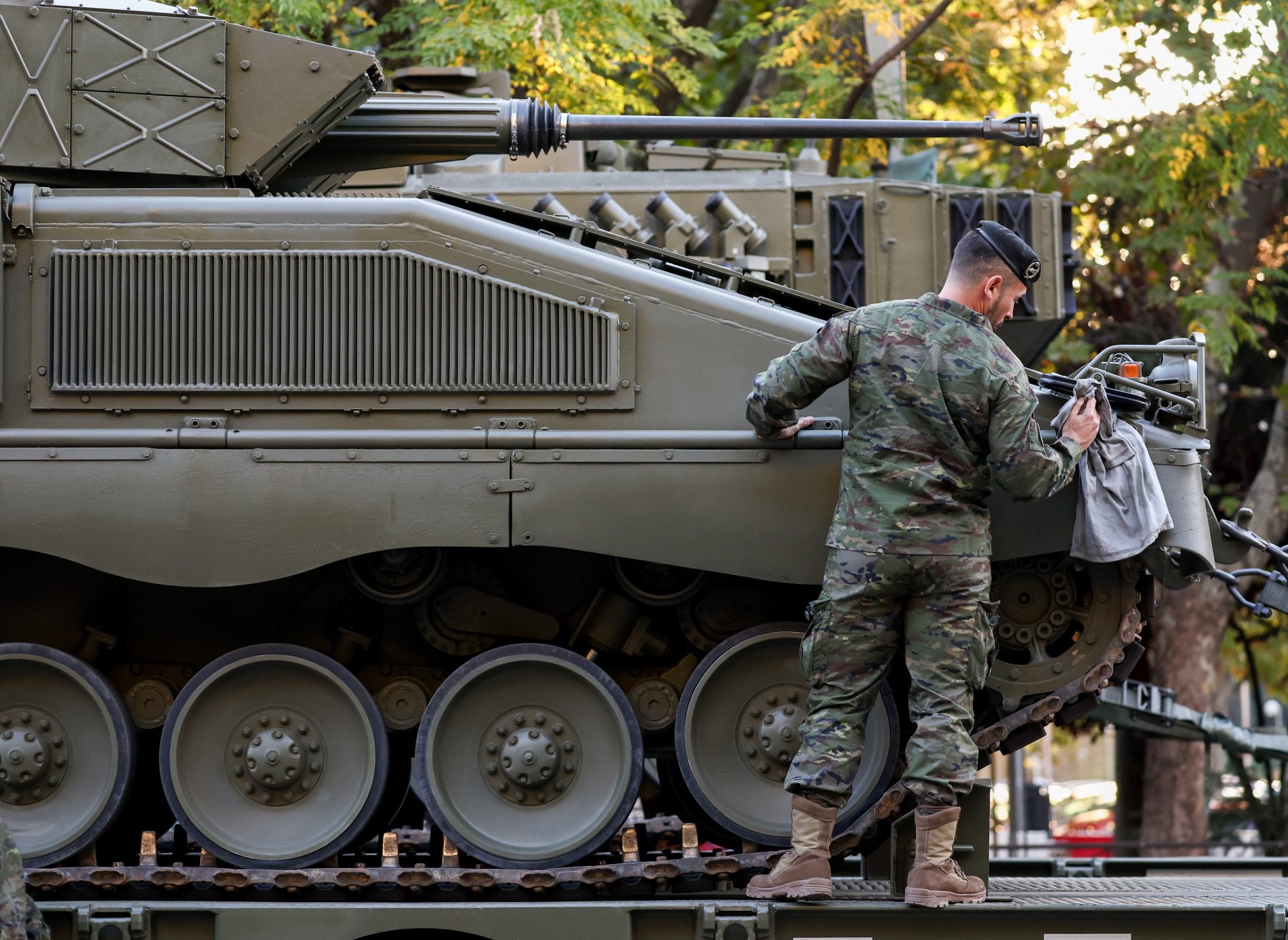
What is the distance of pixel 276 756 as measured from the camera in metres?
6.24

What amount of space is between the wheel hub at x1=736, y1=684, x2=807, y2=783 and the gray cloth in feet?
4.02

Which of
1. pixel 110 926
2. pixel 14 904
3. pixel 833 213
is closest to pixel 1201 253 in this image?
pixel 833 213

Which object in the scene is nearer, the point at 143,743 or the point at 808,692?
the point at 808,692

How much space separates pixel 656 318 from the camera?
6.25 m

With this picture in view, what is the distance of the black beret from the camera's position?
5840 millimetres

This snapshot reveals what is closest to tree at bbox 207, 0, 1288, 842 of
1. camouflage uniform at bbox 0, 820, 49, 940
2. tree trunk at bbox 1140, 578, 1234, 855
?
tree trunk at bbox 1140, 578, 1234, 855

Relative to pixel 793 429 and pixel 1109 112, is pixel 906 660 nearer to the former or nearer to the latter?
pixel 793 429

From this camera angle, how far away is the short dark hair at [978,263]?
586 cm

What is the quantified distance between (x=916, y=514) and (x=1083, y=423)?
2.43ft

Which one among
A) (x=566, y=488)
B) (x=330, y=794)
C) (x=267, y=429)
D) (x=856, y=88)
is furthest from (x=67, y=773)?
(x=856, y=88)

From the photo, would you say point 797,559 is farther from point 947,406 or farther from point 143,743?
point 143,743

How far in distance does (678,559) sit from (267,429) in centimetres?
162

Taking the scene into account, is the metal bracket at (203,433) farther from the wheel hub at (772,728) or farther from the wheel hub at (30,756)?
the wheel hub at (772,728)

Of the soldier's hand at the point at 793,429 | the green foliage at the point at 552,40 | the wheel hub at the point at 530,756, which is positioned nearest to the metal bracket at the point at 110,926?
the wheel hub at the point at 530,756
